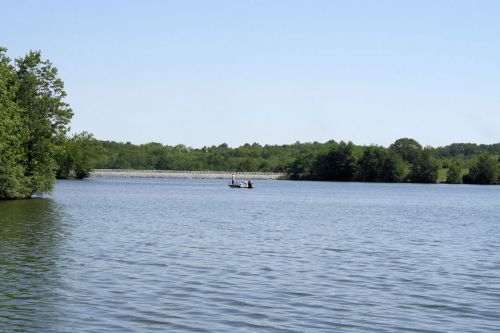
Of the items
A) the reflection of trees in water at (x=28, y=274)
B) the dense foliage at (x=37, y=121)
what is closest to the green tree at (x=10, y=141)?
the dense foliage at (x=37, y=121)

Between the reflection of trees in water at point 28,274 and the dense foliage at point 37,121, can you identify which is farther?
the dense foliage at point 37,121

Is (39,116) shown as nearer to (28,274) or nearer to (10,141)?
(10,141)

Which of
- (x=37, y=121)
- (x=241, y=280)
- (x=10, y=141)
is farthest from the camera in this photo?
(x=37, y=121)

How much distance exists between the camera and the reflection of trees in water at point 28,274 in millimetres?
19688

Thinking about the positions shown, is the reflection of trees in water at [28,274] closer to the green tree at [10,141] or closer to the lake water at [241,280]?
the lake water at [241,280]

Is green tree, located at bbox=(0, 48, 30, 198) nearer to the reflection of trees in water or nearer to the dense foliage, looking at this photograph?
the dense foliage

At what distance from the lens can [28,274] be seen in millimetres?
26953

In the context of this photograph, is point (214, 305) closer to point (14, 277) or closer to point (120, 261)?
point (14, 277)

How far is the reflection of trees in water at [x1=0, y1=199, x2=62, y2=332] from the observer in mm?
19688

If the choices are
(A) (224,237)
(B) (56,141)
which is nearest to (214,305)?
(A) (224,237)

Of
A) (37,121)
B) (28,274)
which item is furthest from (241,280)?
(37,121)

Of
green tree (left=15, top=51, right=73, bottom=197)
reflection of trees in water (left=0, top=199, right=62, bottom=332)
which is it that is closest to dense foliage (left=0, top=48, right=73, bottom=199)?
green tree (left=15, top=51, right=73, bottom=197)

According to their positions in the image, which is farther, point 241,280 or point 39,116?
point 39,116

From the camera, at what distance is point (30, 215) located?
57.8m
